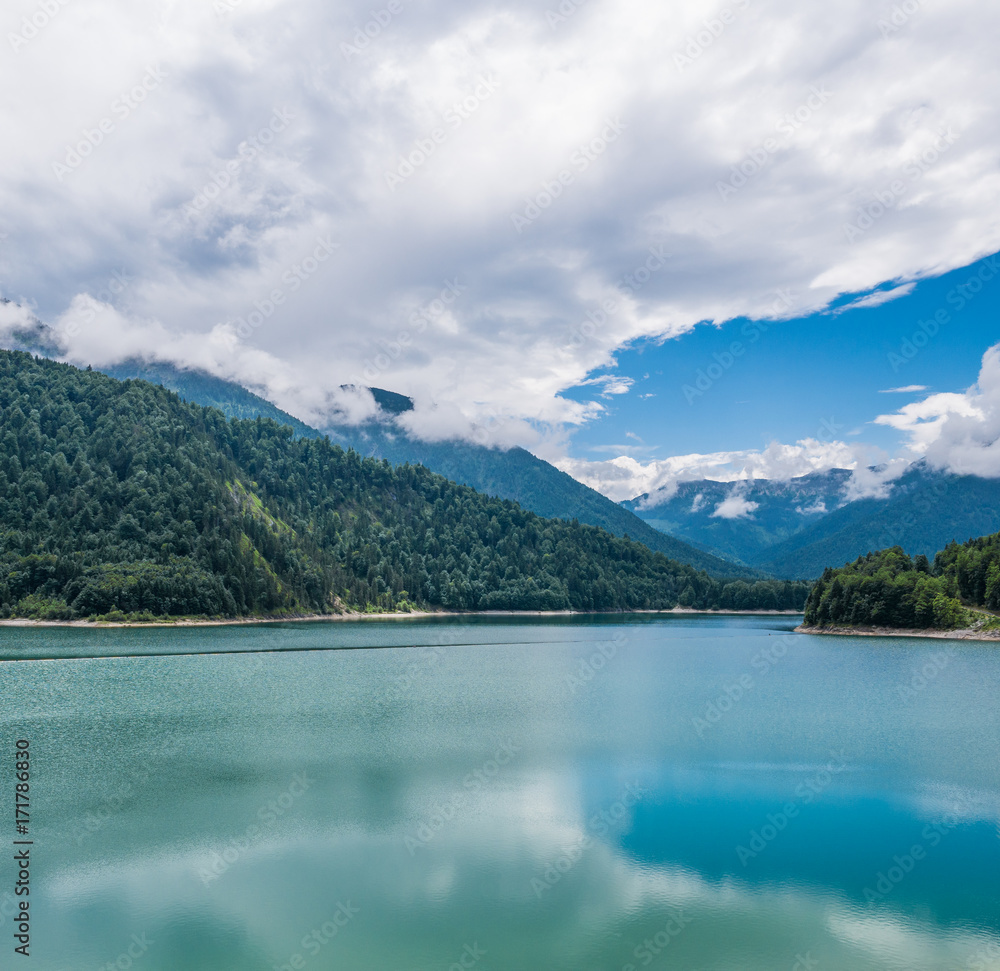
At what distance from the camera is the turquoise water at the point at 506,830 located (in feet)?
60.6

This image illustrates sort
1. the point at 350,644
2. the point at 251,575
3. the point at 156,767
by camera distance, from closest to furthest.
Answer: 1. the point at 156,767
2. the point at 350,644
3. the point at 251,575

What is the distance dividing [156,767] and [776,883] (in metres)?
27.7

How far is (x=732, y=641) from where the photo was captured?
387 feet

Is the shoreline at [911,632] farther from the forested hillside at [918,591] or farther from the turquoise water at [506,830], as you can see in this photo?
the turquoise water at [506,830]

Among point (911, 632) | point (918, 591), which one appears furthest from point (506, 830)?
point (918, 591)

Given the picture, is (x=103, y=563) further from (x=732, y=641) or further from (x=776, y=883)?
(x=776, y=883)

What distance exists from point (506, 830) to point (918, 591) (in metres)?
121

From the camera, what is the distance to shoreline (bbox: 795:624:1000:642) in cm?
11219

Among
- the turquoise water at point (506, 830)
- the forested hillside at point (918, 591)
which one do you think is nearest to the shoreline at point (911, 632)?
the forested hillside at point (918, 591)

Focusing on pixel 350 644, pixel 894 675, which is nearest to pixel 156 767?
pixel 894 675

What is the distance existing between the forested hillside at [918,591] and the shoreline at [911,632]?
4.20ft

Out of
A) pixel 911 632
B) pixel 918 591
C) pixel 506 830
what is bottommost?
pixel 911 632

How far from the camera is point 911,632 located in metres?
122

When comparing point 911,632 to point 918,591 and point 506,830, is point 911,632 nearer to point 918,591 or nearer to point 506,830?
point 918,591
